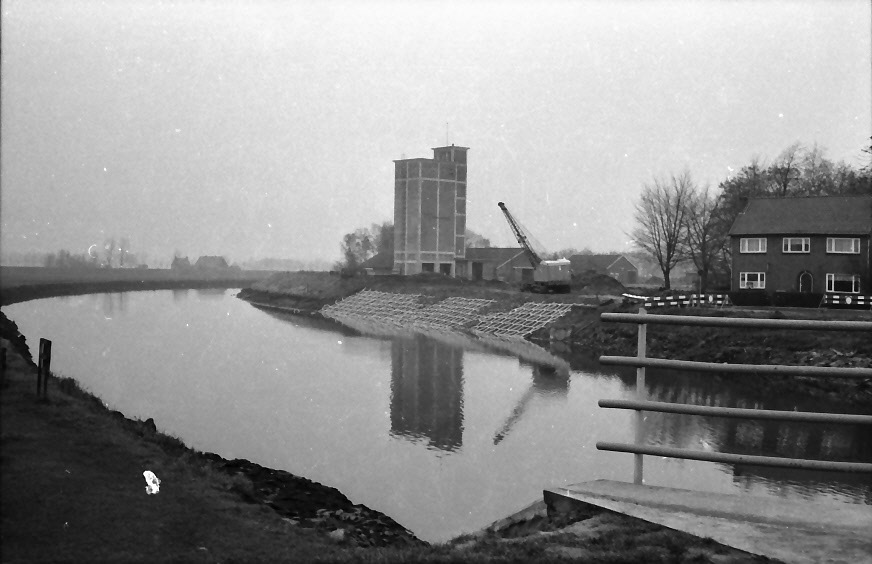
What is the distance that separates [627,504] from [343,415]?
13.5 m

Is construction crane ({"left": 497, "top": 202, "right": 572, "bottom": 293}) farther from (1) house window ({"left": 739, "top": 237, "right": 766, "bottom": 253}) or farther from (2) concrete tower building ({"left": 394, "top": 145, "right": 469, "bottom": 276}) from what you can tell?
(2) concrete tower building ({"left": 394, "top": 145, "right": 469, "bottom": 276})

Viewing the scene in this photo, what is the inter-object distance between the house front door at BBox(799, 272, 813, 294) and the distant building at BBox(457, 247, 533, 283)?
32.4 metres

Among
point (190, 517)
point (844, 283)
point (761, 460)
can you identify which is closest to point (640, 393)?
point (761, 460)

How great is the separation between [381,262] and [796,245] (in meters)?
45.6

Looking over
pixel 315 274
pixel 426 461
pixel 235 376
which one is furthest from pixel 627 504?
pixel 315 274

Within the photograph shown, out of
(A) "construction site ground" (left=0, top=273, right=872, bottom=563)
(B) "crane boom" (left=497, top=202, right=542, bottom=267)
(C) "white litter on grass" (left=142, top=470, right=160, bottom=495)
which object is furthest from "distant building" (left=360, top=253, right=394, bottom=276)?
(C) "white litter on grass" (left=142, top=470, right=160, bottom=495)

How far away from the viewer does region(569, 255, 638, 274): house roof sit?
73.4 metres

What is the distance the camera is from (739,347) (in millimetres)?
27000

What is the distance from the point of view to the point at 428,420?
17266mm

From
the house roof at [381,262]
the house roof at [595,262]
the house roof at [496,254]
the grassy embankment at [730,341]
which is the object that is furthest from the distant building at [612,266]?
the house roof at [381,262]

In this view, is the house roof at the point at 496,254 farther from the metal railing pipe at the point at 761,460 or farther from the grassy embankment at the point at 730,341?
the metal railing pipe at the point at 761,460

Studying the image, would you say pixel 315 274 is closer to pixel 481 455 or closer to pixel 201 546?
pixel 481 455

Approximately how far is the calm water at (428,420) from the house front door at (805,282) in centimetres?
1776

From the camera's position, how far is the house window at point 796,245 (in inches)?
→ 1566
